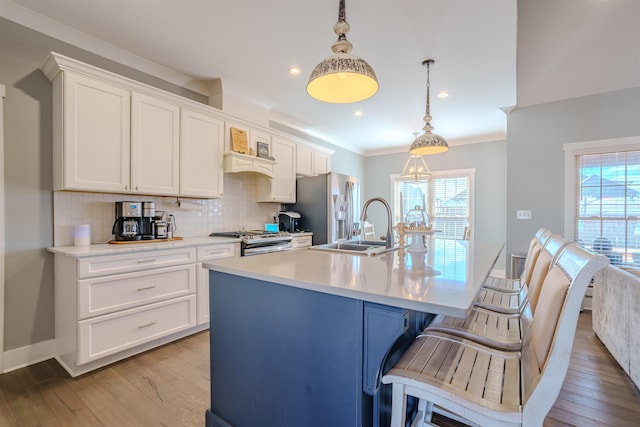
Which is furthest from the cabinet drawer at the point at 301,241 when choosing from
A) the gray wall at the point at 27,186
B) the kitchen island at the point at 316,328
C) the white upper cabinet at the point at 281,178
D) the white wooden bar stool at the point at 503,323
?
the white wooden bar stool at the point at 503,323

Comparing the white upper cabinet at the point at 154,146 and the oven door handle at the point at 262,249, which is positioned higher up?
the white upper cabinet at the point at 154,146

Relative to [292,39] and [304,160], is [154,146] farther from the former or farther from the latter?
[304,160]

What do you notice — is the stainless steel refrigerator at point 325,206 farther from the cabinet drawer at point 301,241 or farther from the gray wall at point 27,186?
the gray wall at point 27,186

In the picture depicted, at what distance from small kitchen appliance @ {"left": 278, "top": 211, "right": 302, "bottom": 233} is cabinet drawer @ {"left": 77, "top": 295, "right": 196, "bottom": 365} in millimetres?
1825

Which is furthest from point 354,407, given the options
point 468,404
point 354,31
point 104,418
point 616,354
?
point 354,31

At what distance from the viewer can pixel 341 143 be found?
6137mm

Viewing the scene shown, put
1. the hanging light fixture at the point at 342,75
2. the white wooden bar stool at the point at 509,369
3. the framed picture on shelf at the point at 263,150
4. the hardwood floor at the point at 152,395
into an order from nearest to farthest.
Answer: the white wooden bar stool at the point at 509,369, the hanging light fixture at the point at 342,75, the hardwood floor at the point at 152,395, the framed picture on shelf at the point at 263,150

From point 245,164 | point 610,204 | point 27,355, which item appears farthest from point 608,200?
point 27,355

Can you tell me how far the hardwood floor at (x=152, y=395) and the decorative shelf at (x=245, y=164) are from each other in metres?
2.00

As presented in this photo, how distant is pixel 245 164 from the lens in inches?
136

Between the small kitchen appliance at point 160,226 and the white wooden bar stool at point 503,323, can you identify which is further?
the small kitchen appliance at point 160,226

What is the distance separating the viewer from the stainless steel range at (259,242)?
3.12 metres

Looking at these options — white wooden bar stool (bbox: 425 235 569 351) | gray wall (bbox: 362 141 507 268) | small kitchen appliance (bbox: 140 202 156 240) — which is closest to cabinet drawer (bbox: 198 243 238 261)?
small kitchen appliance (bbox: 140 202 156 240)

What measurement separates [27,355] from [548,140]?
592 cm
